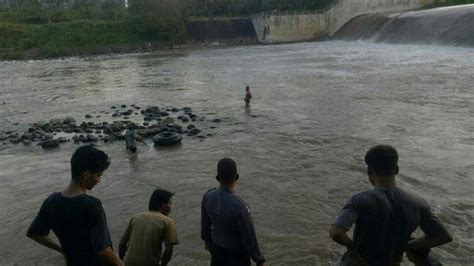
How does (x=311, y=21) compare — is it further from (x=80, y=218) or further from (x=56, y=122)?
(x=80, y=218)

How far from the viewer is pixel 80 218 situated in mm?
3789

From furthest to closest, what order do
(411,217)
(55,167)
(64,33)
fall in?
1. (64,33)
2. (55,167)
3. (411,217)

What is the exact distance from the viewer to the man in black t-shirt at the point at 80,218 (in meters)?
3.79

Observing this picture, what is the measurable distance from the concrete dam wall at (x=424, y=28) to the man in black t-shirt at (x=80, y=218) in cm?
4067

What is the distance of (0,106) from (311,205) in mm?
21020

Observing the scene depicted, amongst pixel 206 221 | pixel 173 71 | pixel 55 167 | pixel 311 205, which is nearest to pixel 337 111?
pixel 311 205

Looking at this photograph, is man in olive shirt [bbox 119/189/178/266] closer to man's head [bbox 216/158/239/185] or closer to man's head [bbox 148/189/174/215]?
man's head [bbox 148/189/174/215]

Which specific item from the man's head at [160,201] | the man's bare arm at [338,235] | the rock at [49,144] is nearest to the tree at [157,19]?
the rock at [49,144]

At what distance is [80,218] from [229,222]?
1.46 m

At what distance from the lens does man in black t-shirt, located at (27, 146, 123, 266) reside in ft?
12.4

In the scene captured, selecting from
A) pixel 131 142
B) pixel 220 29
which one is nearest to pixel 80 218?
pixel 131 142

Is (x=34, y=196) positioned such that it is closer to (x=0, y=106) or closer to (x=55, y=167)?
(x=55, y=167)

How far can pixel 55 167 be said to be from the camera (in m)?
13.3

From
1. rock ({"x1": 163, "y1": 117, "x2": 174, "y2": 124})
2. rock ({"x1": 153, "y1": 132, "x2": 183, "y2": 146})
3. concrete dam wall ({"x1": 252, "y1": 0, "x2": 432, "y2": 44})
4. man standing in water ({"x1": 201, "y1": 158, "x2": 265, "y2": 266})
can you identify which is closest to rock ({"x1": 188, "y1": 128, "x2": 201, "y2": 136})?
rock ({"x1": 153, "y1": 132, "x2": 183, "y2": 146})
